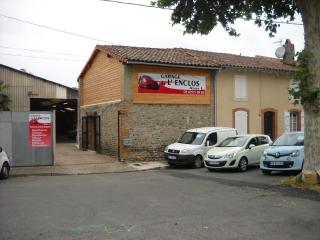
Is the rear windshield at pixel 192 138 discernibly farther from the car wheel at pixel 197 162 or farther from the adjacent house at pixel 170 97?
the adjacent house at pixel 170 97

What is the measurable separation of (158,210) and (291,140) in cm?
893

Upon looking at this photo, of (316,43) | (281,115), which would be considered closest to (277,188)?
(316,43)

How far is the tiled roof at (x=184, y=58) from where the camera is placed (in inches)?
888

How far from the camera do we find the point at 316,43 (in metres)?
13.5

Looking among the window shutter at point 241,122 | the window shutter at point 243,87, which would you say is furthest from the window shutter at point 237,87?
the window shutter at point 241,122

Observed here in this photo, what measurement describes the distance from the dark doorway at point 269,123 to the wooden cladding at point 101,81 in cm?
899

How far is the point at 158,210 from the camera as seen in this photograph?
376 inches

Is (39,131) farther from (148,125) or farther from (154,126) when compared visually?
(154,126)

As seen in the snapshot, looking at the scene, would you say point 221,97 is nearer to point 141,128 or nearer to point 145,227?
point 141,128

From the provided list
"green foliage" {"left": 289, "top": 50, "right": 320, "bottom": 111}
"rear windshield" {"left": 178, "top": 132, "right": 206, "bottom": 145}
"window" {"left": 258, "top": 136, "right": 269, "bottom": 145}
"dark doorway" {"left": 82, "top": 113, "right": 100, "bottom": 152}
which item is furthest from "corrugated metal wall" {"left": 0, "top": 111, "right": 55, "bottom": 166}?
"green foliage" {"left": 289, "top": 50, "right": 320, "bottom": 111}

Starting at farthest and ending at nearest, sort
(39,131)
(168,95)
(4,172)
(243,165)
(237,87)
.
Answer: (237,87) → (168,95) → (39,131) → (243,165) → (4,172)

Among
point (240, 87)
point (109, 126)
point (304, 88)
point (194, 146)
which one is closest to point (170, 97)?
point (109, 126)

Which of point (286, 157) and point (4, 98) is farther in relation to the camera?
point (4, 98)

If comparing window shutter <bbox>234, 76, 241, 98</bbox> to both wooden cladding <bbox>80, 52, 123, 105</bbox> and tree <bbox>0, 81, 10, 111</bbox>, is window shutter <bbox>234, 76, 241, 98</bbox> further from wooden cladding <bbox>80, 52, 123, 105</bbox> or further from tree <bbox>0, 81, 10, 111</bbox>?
tree <bbox>0, 81, 10, 111</bbox>
